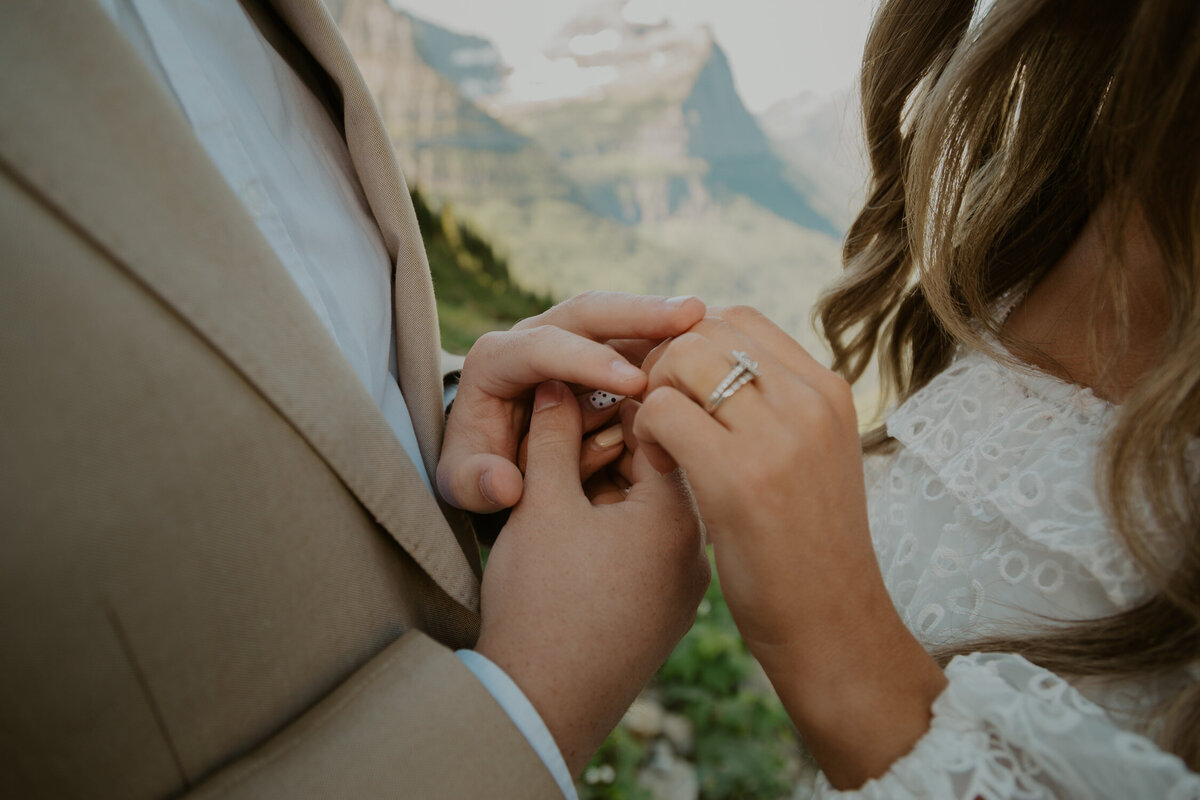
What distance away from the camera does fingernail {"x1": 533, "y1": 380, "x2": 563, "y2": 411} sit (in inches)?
51.4

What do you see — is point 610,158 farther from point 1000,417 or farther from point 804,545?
point 804,545

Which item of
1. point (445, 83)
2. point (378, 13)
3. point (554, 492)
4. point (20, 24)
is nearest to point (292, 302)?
point (20, 24)

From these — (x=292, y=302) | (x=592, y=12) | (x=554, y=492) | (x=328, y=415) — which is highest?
(x=292, y=302)

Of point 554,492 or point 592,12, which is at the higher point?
point 554,492

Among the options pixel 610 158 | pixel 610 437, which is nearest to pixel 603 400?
pixel 610 437

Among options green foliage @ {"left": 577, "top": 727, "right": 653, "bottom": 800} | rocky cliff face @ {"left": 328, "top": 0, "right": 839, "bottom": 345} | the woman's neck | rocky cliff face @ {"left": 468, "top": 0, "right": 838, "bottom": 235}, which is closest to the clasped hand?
the woman's neck

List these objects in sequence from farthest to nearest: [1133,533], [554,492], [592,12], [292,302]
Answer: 1. [592,12]
2. [554,492]
3. [1133,533]
4. [292,302]

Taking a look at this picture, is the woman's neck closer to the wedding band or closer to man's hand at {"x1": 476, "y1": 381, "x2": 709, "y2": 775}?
the wedding band

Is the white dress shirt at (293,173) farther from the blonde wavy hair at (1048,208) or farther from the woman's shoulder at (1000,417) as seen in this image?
the woman's shoulder at (1000,417)

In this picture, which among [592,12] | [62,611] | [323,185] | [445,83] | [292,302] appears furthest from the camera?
[592,12]

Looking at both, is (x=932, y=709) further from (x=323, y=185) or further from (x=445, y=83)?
(x=445, y=83)

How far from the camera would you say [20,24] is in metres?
0.73

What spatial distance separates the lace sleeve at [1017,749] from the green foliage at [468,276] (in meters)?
7.55

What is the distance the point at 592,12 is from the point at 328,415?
173 feet
